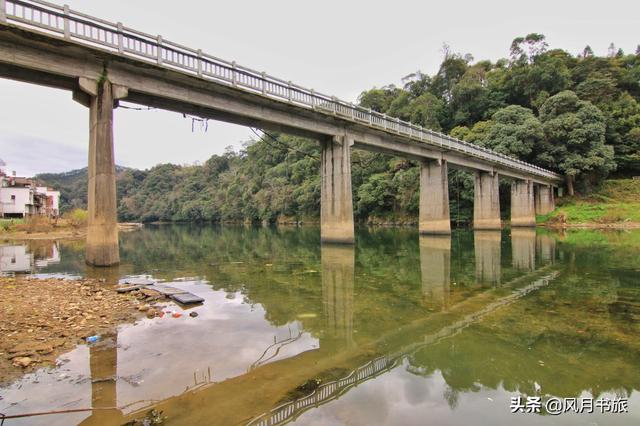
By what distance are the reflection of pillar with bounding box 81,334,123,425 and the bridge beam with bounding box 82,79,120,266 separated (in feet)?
30.6

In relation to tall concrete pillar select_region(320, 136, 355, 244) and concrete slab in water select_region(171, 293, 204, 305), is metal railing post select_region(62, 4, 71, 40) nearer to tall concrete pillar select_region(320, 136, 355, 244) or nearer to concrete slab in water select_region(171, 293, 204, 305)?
concrete slab in water select_region(171, 293, 204, 305)

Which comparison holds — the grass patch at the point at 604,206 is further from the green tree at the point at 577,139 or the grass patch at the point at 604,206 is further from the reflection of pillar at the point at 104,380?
the reflection of pillar at the point at 104,380

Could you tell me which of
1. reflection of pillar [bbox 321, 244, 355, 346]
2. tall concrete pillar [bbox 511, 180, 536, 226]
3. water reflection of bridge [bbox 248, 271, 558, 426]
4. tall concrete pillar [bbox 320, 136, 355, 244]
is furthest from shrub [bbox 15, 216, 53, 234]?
tall concrete pillar [bbox 511, 180, 536, 226]

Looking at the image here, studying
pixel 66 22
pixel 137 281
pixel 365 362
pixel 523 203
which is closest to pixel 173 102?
pixel 66 22

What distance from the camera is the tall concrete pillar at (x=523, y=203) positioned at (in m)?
46.3

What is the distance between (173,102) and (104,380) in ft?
54.5

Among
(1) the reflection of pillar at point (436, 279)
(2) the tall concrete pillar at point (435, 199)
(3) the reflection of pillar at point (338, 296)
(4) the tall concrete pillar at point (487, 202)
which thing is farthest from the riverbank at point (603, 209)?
(3) the reflection of pillar at point (338, 296)

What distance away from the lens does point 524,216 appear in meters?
46.8

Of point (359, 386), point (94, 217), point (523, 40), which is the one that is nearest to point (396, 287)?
point (359, 386)

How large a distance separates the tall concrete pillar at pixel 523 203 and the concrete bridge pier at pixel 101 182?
155 feet

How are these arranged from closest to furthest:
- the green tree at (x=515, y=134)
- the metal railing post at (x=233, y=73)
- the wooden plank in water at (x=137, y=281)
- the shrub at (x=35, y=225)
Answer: the wooden plank in water at (x=137, y=281) → the metal railing post at (x=233, y=73) → the shrub at (x=35, y=225) → the green tree at (x=515, y=134)

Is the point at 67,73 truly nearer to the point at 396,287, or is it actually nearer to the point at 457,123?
the point at 396,287

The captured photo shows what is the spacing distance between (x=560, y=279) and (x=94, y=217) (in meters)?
16.4

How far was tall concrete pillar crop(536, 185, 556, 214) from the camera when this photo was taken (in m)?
50.9
